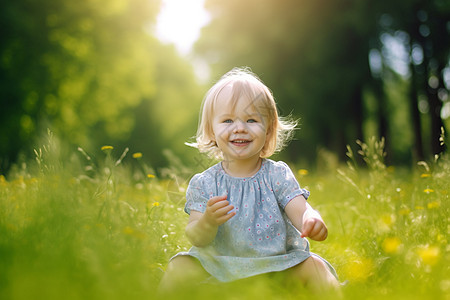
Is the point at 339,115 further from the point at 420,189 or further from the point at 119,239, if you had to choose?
the point at 119,239

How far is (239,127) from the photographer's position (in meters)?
2.69

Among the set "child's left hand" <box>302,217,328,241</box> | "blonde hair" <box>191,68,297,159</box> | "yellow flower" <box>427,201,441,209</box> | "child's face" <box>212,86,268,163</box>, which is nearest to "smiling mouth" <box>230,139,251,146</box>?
"child's face" <box>212,86,268,163</box>

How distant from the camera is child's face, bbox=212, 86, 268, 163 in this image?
271 centimetres

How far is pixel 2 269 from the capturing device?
174cm

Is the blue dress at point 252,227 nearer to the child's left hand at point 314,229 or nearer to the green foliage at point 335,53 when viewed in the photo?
the child's left hand at point 314,229

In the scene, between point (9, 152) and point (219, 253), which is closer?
point (219, 253)

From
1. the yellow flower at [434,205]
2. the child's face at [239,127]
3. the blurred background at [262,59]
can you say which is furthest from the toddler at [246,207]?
the blurred background at [262,59]

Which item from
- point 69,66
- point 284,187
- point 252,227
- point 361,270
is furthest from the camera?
point 69,66

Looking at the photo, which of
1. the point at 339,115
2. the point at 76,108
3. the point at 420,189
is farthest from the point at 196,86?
the point at 420,189

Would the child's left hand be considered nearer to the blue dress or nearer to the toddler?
the toddler

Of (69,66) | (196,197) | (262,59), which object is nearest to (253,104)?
(196,197)

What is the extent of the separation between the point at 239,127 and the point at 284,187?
0.45 meters

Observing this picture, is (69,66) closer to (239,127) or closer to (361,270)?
(239,127)

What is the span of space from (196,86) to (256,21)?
18865mm
